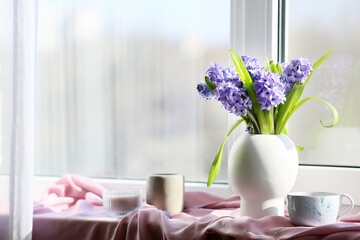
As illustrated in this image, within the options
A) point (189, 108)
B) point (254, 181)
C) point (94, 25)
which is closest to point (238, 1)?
point (189, 108)

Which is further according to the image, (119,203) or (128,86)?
(128,86)

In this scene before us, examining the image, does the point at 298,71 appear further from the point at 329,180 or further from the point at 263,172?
the point at 329,180

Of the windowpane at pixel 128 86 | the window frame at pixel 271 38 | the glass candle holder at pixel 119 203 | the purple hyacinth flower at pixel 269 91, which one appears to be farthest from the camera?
the windowpane at pixel 128 86

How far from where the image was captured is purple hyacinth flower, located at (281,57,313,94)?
116 centimetres

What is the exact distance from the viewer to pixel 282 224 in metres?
1.08

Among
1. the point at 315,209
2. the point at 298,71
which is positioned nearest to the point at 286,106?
the point at 298,71

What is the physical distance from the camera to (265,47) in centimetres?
144

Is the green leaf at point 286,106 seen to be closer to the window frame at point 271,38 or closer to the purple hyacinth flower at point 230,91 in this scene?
the purple hyacinth flower at point 230,91

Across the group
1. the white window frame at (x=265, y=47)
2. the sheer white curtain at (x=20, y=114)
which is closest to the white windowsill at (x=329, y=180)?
the white window frame at (x=265, y=47)

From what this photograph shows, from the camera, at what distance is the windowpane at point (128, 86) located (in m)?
1.55

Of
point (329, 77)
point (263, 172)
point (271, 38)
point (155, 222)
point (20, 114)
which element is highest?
point (271, 38)

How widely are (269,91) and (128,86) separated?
2.00 feet

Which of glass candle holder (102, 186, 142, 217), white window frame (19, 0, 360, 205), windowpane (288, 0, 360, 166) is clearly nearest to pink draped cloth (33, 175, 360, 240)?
glass candle holder (102, 186, 142, 217)

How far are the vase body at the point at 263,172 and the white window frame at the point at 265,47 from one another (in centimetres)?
23
